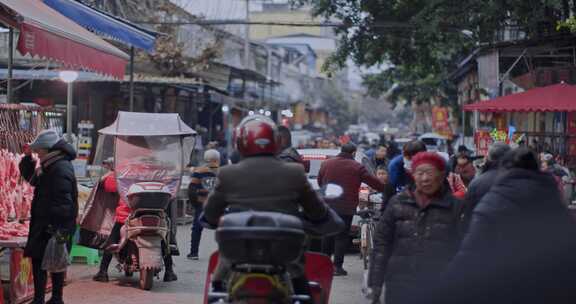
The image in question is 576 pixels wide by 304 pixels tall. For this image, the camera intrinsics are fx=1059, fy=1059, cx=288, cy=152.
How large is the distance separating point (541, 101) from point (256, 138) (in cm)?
1236

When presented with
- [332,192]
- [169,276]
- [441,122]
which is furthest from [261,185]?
[441,122]

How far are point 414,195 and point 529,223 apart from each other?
1069 millimetres

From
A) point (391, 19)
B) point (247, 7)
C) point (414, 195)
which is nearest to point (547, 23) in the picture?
point (391, 19)

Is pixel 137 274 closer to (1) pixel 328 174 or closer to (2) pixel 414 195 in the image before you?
(1) pixel 328 174

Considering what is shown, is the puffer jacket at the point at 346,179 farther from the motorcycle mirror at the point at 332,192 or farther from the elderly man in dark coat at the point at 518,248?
the elderly man in dark coat at the point at 518,248

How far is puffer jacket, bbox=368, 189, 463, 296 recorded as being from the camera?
679 cm

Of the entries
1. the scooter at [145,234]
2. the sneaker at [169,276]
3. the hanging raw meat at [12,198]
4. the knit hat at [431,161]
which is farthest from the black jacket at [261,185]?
the sneaker at [169,276]

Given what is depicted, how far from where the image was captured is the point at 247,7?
1657 inches

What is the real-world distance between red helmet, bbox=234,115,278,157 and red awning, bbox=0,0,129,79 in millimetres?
4255

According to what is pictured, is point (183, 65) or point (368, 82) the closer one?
point (183, 65)

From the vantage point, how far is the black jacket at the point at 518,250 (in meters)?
5.62

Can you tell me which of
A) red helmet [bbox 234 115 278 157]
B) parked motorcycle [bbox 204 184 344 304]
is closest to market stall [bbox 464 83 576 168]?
red helmet [bbox 234 115 278 157]

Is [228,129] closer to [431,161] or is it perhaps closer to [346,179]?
[346,179]

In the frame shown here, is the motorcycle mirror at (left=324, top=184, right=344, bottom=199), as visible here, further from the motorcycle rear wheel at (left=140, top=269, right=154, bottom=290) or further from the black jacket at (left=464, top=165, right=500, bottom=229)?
the motorcycle rear wheel at (left=140, top=269, right=154, bottom=290)
